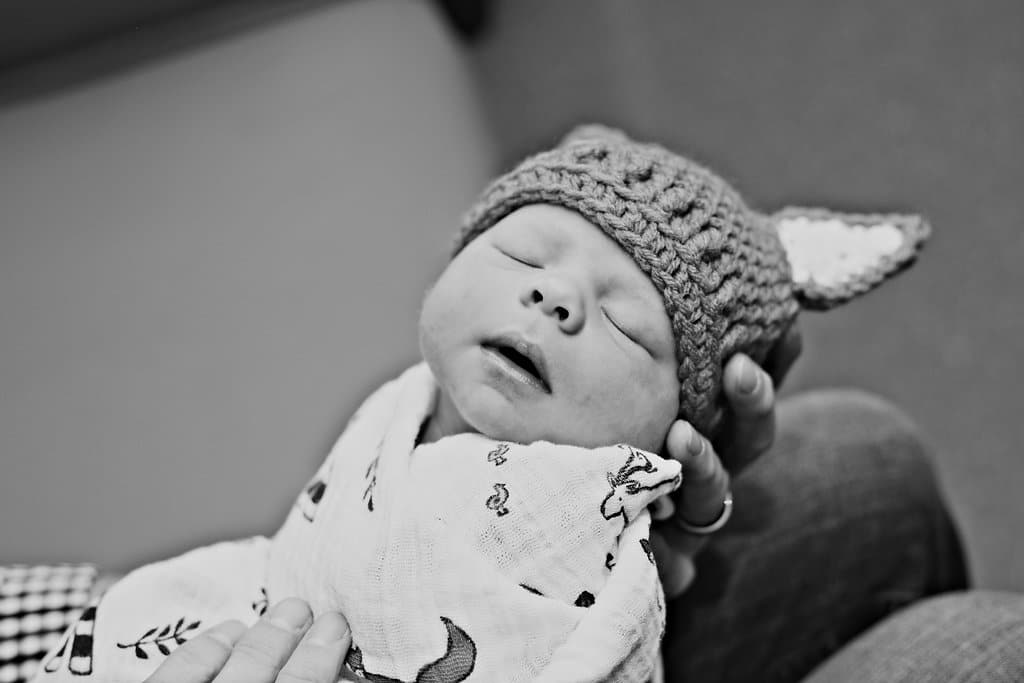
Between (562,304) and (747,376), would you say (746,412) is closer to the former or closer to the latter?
(747,376)

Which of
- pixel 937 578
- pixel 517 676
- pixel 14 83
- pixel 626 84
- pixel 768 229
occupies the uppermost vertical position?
pixel 14 83

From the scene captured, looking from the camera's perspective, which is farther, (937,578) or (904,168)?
(904,168)

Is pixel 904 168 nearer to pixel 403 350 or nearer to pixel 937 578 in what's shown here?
pixel 937 578

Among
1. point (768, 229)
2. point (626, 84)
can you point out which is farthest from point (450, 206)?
point (768, 229)

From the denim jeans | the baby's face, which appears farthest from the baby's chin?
the denim jeans

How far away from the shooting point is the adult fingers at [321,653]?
596 mm

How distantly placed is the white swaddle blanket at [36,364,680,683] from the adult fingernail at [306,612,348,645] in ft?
0.04

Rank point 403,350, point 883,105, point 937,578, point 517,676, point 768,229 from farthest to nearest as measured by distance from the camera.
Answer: point 883,105, point 403,350, point 937,578, point 768,229, point 517,676

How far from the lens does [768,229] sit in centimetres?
80

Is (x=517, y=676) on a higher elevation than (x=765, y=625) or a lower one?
higher

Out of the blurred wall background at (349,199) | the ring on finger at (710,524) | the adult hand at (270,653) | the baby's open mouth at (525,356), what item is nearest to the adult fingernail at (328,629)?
the adult hand at (270,653)

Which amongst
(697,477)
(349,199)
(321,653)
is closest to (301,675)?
(321,653)

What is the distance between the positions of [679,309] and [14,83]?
0.82 metres

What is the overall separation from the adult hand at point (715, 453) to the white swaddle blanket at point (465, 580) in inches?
3.2
